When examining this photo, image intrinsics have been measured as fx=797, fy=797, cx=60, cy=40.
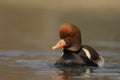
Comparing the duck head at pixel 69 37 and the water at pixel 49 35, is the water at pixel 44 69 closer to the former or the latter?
the water at pixel 49 35

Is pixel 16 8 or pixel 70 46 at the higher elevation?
pixel 16 8

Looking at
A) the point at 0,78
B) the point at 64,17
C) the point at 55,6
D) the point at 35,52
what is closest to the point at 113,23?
the point at 64,17

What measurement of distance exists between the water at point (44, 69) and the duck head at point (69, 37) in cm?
46

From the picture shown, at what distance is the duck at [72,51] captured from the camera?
13750 mm

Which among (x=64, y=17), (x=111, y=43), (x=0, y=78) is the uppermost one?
(x=64, y=17)

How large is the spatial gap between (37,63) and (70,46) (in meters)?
0.71

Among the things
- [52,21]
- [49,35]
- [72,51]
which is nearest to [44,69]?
[72,51]

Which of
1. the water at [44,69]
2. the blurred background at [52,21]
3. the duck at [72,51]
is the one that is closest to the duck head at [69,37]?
the duck at [72,51]

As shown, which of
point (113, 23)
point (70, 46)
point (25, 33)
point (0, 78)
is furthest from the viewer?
point (113, 23)

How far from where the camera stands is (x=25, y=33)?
21312 millimetres

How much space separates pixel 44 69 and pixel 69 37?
2.70ft

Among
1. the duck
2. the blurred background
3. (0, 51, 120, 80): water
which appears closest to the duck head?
the duck

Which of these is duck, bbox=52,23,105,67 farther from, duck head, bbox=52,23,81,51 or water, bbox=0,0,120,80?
water, bbox=0,0,120,80

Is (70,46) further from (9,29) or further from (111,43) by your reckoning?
(9,29)
